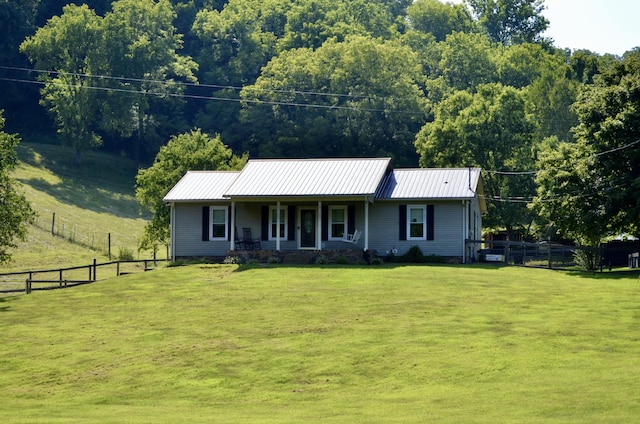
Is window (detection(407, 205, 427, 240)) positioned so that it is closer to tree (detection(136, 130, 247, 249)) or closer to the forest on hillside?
the forest on hillside

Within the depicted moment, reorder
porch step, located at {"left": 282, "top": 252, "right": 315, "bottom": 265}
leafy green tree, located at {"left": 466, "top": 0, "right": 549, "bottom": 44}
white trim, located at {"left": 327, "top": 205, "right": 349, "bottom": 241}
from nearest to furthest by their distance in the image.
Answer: porch step, located at {"left": 282, "top": 252, "right": 315, "bottom": 265} < white trim, located at {"left": 327, "top": 205, "right": 349, "bottom": 241} < leafy green tree, located at {"left": 466, "top": 0, "right": 549, "bottom": 44}

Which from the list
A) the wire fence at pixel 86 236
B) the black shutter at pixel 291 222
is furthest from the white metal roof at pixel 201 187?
the wire fence at pixel 86 236

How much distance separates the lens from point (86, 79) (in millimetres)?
91375

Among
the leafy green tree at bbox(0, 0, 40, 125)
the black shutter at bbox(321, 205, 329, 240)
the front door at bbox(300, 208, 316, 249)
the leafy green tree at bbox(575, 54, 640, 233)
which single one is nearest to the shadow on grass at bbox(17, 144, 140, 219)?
the leafy green tree at bbox(0, 0, 40, 125)

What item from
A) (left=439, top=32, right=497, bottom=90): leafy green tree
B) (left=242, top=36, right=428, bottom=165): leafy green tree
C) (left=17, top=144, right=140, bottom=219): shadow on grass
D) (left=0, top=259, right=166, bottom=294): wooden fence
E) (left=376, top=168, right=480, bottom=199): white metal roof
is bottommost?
(left=0, top=259, right=166, bottom=294): wooden fence

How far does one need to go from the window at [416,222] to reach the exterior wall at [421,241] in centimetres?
20

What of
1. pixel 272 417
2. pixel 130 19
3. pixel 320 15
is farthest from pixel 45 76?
pixel 272 417

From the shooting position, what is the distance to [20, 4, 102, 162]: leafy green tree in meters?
90.9

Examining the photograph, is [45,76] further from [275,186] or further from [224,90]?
[275,186]

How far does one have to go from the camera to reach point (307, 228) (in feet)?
158

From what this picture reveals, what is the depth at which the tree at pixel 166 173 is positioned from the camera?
58.0 m

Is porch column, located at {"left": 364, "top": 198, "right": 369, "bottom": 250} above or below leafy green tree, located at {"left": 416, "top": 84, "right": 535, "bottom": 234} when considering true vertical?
below

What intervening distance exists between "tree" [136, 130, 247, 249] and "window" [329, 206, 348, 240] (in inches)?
509

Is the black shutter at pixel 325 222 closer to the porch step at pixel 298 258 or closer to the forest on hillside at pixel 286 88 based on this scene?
the porch step at pixel 298 258
